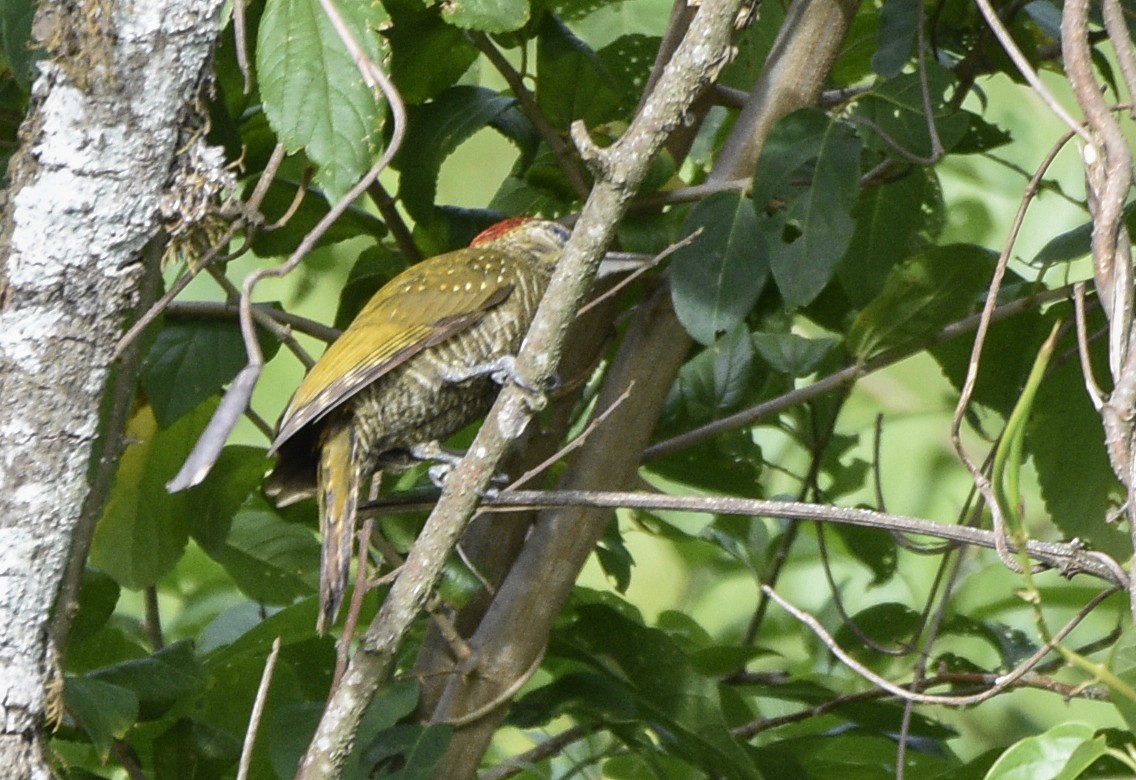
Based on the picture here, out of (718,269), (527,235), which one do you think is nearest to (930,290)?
(718,269)

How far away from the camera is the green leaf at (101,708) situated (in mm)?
1743

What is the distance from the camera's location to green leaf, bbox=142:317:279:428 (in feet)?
6.25

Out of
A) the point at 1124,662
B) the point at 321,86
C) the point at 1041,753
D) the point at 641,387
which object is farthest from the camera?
the point at 641,387

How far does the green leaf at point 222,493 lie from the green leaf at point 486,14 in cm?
87

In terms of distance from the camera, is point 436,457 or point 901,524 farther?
point 436,457

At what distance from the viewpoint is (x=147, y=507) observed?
2.18m

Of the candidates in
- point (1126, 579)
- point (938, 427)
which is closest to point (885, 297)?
point (1126, 579)

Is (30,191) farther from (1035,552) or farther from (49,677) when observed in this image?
(1035,552)

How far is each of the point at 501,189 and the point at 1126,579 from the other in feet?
5.08

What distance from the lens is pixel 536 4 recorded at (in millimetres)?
2033

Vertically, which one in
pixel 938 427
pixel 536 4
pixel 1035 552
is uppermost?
pixel 536 4

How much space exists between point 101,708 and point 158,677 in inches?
6.9

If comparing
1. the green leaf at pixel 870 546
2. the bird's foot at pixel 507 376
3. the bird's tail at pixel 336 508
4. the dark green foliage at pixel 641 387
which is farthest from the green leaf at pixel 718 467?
the bird's tail at pixel 336 508

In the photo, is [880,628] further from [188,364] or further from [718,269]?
[188,364]
